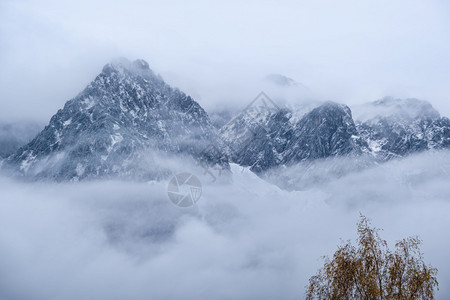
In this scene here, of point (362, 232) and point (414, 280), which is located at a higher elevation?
point (362, 232)

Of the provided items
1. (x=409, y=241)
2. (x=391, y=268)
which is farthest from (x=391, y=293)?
(x=409, y=241)

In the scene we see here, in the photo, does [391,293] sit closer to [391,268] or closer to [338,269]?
[391,268]

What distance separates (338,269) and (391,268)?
5538 mm

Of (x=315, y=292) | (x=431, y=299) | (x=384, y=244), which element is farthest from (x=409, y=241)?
(x=315, y=292)

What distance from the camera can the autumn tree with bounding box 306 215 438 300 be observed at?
53031mm

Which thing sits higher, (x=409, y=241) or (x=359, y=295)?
(x=409, y=241)

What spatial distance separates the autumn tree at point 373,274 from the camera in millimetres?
53031

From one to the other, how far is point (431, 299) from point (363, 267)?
7563 millimetres

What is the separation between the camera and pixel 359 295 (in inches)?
2159

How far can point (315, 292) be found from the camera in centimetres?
5612

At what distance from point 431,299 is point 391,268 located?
520 cm

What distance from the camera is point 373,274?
178ft

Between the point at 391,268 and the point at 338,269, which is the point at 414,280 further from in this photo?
the point at 338,269

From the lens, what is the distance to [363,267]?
55250mm
